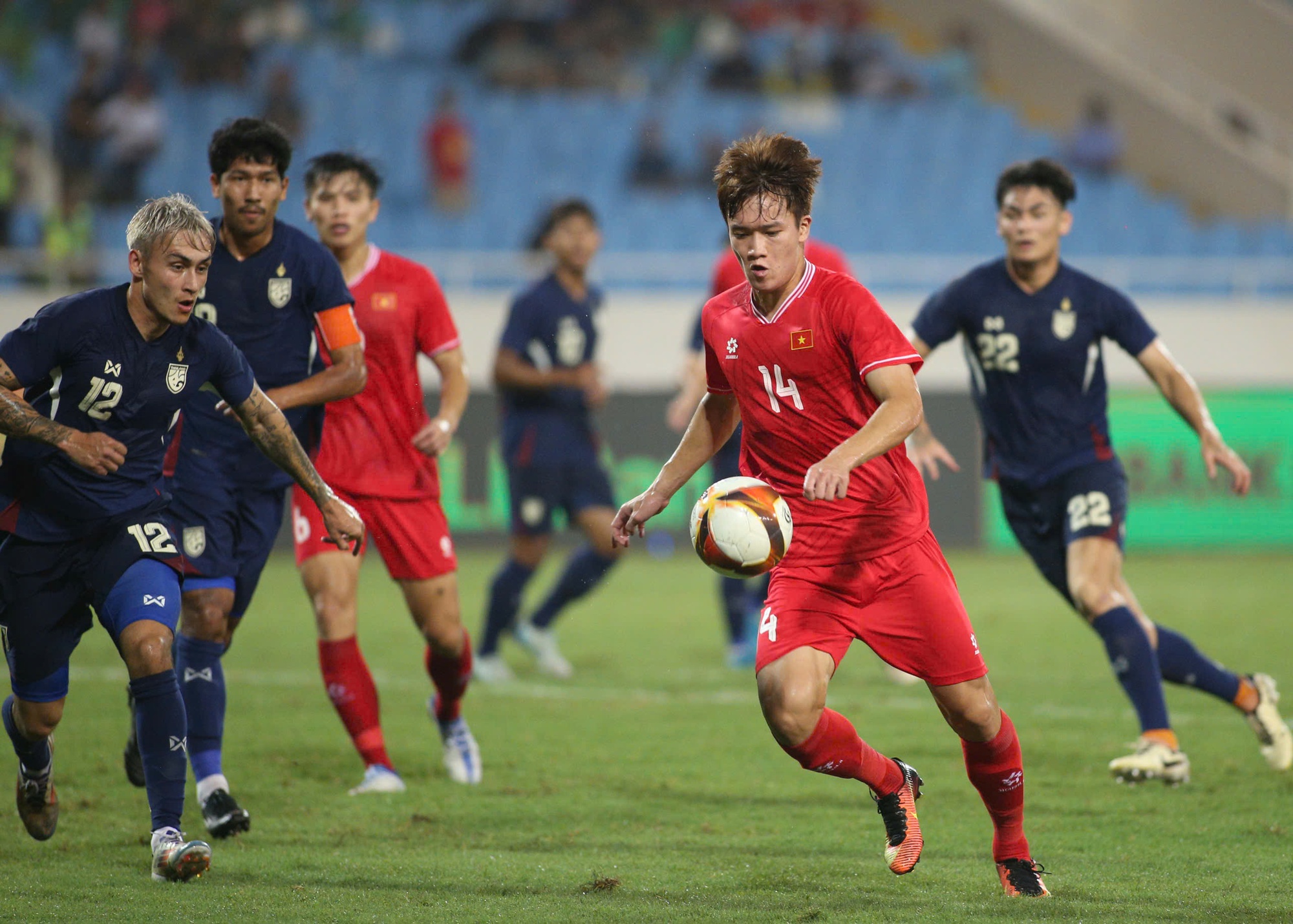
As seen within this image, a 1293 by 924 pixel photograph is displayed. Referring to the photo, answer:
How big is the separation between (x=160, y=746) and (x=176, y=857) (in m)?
0.35

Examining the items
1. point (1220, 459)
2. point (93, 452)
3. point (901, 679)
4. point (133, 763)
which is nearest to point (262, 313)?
point (93, 452)

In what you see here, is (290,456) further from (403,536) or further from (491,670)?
(491,670)

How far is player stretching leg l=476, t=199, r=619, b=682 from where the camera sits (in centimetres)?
932

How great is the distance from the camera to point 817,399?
460 cm

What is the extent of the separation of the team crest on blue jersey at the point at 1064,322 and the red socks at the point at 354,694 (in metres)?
3.22

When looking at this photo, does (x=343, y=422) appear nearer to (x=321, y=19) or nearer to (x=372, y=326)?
(x=372, y=326)

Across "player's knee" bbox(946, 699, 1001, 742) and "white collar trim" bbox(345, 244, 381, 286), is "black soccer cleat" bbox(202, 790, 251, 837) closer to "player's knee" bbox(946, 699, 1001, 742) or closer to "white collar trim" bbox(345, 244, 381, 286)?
"white collar trim" bbox(345, 244, 381, 286)

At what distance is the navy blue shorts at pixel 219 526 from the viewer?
5797 mm

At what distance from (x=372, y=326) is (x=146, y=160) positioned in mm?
12093

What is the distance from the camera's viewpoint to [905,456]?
15.7 feet

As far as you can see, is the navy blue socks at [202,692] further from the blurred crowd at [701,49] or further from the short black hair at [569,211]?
the blurred crowd at [701,49]

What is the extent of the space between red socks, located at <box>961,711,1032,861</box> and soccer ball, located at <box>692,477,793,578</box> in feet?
2.92

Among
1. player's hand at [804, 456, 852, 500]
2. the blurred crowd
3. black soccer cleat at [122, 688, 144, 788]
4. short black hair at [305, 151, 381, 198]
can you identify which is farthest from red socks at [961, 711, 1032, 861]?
the blurred crowd

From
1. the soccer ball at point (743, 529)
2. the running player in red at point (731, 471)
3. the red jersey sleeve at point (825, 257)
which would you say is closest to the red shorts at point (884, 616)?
the soccer ball at point (743, 529)
